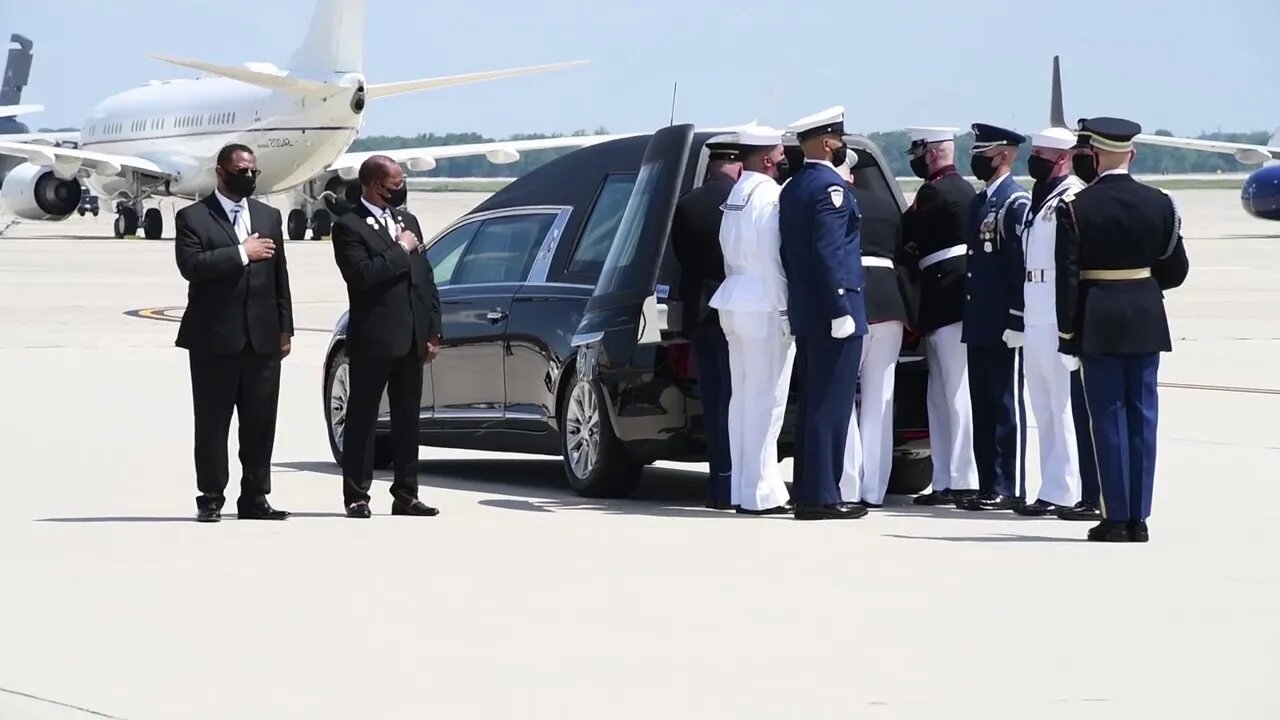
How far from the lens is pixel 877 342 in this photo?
11.7 m

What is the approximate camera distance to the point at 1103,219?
1030 cm

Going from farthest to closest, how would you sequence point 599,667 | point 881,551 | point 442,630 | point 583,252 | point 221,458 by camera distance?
point 583,252 → point 221,458 → point 881,551 → point 442,630 → point 599,667

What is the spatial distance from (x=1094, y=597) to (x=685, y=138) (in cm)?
427

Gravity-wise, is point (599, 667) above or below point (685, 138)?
below

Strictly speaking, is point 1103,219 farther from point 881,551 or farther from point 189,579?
point 189,579

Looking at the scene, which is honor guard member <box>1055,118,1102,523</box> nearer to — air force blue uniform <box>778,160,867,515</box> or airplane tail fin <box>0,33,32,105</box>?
air force blue uniform <box>778,160,867,515</box>

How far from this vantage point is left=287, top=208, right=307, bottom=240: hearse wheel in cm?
5969

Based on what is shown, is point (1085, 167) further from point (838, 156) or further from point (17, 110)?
point (17, 110)

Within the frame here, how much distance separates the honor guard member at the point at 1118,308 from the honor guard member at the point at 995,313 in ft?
3.69

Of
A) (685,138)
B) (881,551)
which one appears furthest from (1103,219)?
(685,138)

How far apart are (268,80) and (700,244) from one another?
4207cm

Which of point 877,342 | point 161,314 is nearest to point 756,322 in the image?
point 877,342

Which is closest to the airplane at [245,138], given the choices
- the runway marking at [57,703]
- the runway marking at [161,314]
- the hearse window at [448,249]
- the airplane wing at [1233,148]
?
Answer: the runway marking at [161,314]

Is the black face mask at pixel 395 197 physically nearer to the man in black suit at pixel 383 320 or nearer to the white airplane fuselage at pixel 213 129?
the man in black suit at pixel 383 320
